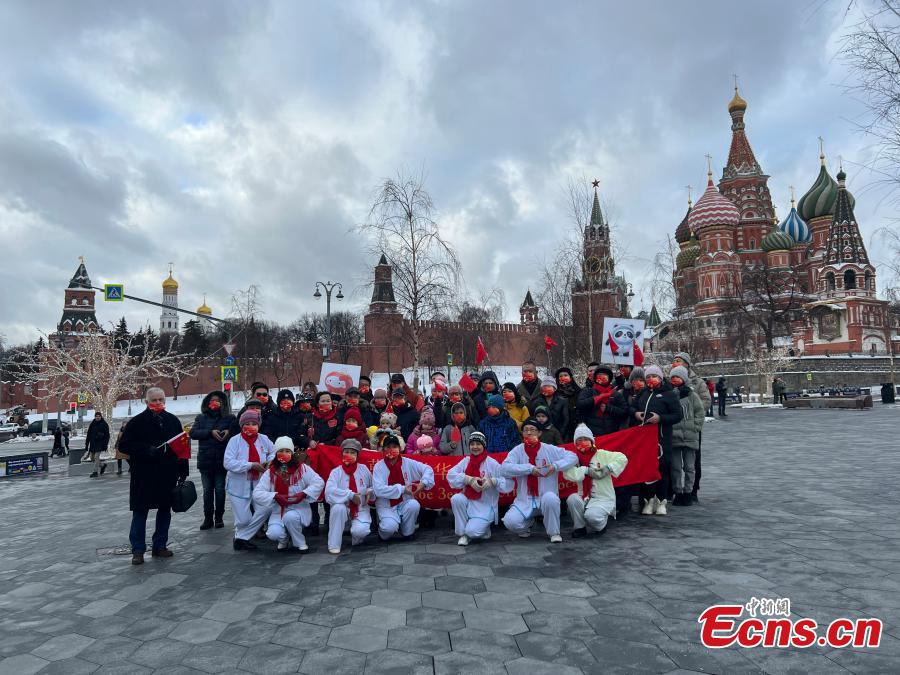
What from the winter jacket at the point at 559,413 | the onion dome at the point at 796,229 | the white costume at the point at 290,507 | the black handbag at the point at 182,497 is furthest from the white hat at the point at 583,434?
the onion dome at the point at 796,229

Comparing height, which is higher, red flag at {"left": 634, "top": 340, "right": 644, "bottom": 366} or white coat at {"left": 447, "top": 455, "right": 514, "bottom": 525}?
red flag at {"left": 634, "top": 340, "right": 644, "bottom": 366}

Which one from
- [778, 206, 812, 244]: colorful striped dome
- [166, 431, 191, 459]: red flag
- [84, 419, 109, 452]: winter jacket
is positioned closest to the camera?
[166, 431, 191, 459]: red flag

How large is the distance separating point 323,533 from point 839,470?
9.99m

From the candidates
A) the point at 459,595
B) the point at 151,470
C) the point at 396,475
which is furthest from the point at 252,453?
the point at 459,595

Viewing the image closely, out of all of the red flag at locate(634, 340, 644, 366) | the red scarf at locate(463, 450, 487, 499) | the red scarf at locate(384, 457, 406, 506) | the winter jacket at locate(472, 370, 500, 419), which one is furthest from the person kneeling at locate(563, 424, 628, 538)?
the red flag at locate(634, 340, 644, 366)

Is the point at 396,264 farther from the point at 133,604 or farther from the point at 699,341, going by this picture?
the point at 699,341

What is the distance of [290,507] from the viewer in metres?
6.89

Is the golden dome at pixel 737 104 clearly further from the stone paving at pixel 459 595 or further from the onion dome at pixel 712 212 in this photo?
the stone paving at pixel 459 595

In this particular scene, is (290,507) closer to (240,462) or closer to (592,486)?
(240,462)

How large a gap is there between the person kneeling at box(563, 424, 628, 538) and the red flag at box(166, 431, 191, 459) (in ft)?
15.4

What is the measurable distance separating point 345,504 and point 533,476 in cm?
240

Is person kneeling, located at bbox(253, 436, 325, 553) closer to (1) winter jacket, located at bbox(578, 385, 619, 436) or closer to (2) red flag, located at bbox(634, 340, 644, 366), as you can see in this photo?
(1) winter jacket, located at bbox(578, 385, 619, 436)

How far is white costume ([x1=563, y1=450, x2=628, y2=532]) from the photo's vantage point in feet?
22.2

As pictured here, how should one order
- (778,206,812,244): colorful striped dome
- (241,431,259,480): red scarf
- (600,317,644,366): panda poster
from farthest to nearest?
(778,206,812,244): colorful striped dome, (600,317,644,366): panda poster, (241,431,259,480): red scarf
